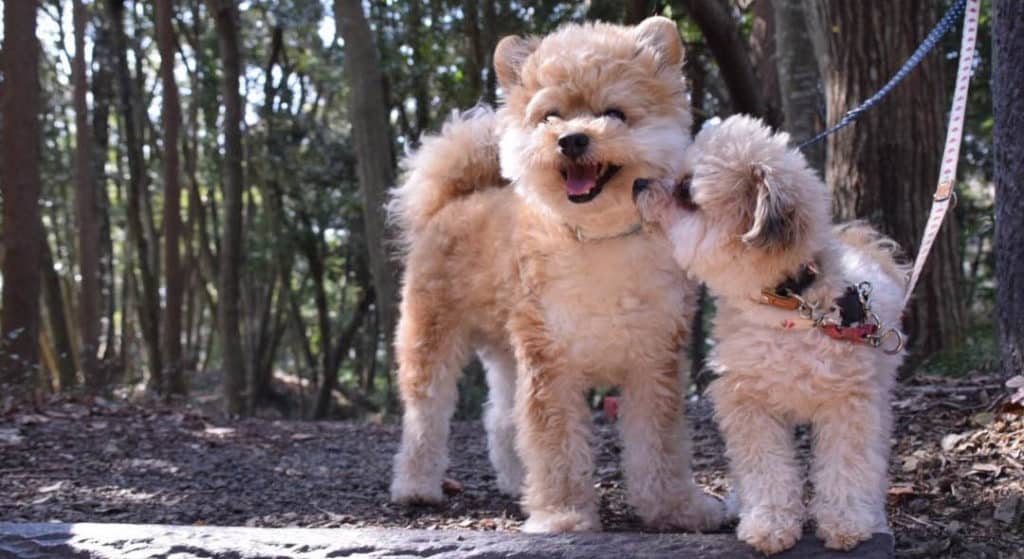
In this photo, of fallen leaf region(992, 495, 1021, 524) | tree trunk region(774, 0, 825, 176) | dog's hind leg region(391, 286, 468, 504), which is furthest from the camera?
tree trunk region(774, 0, 825, 176)

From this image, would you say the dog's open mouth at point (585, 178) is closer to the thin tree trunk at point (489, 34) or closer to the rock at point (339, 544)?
the rock at point (339, 544)

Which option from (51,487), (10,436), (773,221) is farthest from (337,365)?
(773,221)

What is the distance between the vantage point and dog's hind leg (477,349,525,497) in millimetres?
5090

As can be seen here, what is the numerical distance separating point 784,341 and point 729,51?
482cm

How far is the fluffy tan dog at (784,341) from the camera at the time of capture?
10.4 ft

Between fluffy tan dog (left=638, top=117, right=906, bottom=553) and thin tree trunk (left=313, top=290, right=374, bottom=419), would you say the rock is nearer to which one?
fluffy tan dog (left=638, top=117, right=906, bottom=553)

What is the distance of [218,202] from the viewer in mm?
24562

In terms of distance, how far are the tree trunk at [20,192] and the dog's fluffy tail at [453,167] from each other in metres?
4.29

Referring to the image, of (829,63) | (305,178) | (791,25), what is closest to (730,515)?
(829,63)

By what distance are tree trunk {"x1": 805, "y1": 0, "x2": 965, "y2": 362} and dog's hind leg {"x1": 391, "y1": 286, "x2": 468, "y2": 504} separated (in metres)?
2.79

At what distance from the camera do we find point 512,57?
425 cm

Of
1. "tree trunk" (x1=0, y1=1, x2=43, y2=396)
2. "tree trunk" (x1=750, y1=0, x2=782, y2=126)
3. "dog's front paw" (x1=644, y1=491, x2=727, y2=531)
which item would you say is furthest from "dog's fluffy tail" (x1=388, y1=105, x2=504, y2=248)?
"tree trunk" (x1=750, y1=0, x2=782, y2=126)

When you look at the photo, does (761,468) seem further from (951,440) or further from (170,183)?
(170,183)

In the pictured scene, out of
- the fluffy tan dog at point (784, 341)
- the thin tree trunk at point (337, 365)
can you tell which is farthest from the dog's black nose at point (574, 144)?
the thin tree trunk at point (337, 365)
